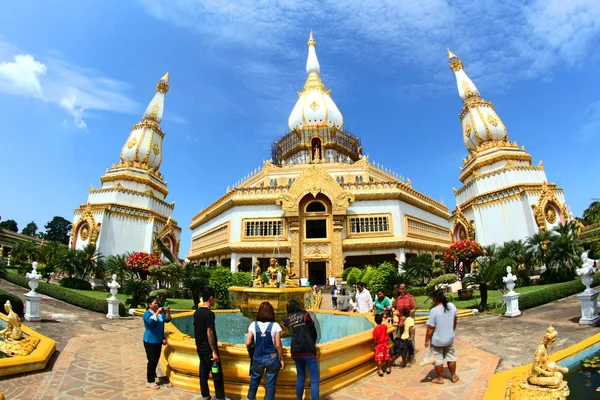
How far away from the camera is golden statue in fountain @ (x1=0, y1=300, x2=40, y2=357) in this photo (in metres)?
7.53

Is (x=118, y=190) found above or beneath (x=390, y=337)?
above

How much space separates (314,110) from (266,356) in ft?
140

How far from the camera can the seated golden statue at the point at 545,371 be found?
4779 mm

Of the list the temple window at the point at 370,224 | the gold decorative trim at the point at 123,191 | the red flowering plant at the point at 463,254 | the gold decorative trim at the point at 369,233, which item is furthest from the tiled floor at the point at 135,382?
the gold decorative trim at the point at 123,191

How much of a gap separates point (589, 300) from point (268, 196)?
24.5 metres

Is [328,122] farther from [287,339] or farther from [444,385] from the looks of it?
[444,385]

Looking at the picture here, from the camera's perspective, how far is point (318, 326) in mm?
10430

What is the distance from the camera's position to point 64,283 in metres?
26.1

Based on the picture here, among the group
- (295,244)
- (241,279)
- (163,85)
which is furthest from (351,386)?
(163,85)

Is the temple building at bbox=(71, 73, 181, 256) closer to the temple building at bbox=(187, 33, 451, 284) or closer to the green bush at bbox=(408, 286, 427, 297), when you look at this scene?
the temple building at bbox=(187, 33, 451, 284)

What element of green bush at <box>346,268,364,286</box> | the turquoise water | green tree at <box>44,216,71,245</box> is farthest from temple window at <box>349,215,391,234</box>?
green tree at <box>44,216,71,245</box>

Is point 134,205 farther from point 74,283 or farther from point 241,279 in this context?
point 241,279

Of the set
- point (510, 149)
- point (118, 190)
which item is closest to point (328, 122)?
point (510, 149)

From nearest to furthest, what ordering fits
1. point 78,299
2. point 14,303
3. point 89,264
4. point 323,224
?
point 14,303, point 78,299, point 89,264, point 323,224
